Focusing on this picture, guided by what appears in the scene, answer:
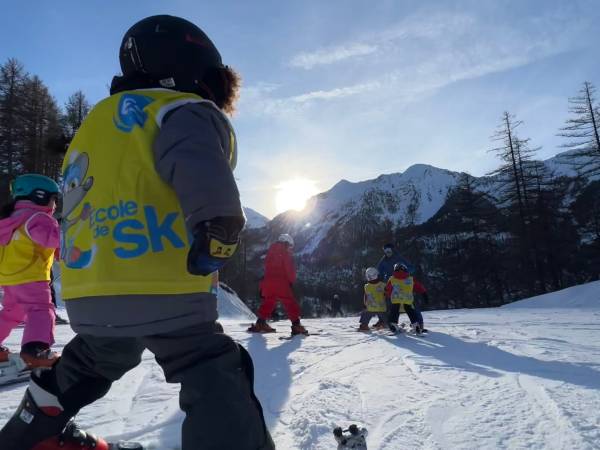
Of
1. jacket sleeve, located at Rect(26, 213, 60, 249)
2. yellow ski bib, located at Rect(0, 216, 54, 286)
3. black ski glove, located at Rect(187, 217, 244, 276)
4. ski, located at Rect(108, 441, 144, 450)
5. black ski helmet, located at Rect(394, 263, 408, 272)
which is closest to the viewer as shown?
black ski glove, located at Rect(187, 217, 244, 276)

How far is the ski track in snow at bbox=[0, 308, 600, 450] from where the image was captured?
194 cm

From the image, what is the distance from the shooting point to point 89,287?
1.37 m

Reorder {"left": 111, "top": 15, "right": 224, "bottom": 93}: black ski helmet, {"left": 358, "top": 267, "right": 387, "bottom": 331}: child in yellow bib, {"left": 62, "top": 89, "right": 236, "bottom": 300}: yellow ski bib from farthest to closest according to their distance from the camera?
{"left": 358, "top": 267, "right": 387, "bottom": 331}: child in yellow bib → {"left": 111, "top": 15, "right": 224, "bottom": 93}: black ski helmet → {"left": 62, "top": 89, "right": 236, "bottom": 300}: yellow ski bib

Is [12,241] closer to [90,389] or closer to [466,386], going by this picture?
[90,389]

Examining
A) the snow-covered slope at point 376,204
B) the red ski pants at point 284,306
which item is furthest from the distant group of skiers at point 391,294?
the snow-covered slope at point 376,204

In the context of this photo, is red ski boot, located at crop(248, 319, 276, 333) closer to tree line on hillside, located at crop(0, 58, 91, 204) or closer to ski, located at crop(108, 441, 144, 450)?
ski, located at crop(108, 441, 144, 450)

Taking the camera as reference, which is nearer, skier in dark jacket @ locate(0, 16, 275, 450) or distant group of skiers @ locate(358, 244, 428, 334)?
skier in dark jacket @ locate(0, 16, 275, 450)

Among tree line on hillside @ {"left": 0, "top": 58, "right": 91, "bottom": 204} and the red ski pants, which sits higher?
tree line on hillside @ {"left": 0, "top": 58, "right": 91, "bottom": 204}

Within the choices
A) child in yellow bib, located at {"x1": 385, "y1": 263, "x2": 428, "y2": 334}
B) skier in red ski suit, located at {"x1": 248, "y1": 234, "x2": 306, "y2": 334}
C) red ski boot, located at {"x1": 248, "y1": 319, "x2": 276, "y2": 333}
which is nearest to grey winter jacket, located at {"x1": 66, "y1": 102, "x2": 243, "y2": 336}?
skier in red ski suit, located at {"x1": 248, "y1": 234, "x2": 306, "y2": 334}

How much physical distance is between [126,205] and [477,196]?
32860 millimetres

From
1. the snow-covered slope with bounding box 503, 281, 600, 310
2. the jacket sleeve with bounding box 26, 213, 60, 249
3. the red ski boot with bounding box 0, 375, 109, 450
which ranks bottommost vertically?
the snow-covered slope with bounding box 503, 281, 600, 310

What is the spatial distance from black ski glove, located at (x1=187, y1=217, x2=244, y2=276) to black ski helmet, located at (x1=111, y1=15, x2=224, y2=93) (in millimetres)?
751

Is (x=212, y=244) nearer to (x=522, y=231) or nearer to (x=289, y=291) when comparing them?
(x=289, y=291)

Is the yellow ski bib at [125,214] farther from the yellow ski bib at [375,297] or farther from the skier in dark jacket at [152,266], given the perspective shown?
the yellow ski bib at [375,297]
